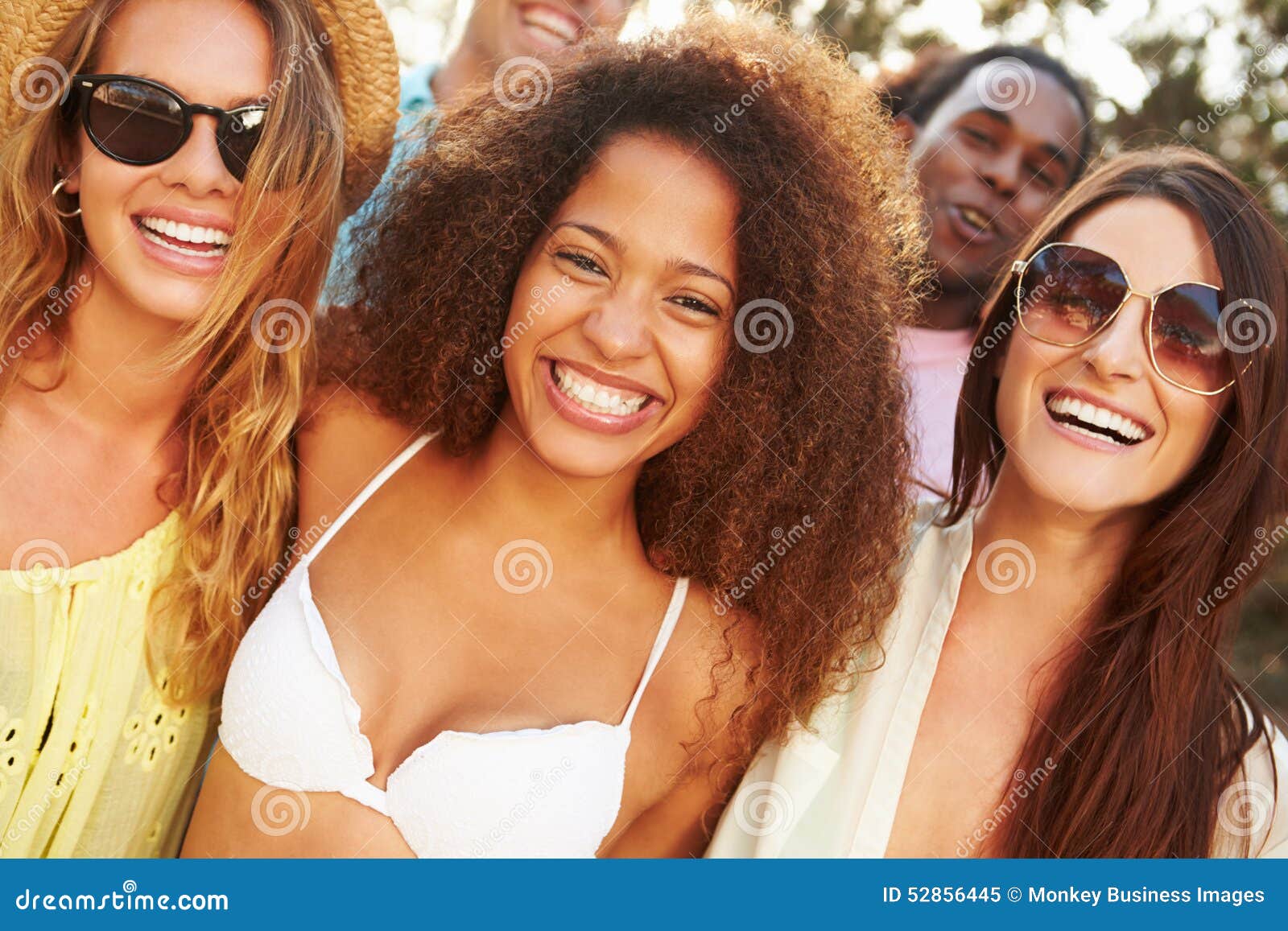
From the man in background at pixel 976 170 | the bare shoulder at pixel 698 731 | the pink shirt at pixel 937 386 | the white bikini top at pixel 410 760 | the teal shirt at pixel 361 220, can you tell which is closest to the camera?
the white bikini top at pixel 410 760

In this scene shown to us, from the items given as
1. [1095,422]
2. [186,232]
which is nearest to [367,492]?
[186,232]

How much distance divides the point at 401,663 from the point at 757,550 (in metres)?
0.92

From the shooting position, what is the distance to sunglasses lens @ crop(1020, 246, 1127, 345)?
2.82 meters

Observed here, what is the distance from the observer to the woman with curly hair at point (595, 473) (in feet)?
8.70

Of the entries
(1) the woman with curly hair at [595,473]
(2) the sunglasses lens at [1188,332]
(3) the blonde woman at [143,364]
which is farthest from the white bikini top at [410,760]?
(2) the sunglasses lens at [1188,332]

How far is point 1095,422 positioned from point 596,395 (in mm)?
1179

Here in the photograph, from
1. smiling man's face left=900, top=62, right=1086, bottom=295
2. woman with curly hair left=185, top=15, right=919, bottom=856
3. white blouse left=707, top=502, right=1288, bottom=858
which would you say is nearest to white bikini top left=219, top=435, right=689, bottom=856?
woman with curly hair left=185, top=15, right=919, bottom=856

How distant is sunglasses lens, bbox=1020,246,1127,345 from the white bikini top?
4.79ft

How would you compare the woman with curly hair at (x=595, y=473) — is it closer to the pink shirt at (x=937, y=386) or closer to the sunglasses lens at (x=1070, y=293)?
the sunglasses lens at (x=1070, y=293)

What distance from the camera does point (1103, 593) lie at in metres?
3.03

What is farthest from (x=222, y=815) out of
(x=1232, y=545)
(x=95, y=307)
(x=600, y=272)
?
(x=1232, y=545)

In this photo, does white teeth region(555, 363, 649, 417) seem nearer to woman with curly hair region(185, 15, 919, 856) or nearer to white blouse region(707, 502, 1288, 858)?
woman with curly hair region(185, 15, 919, 856)

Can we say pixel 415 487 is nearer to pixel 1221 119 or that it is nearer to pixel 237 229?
pixel 237 229

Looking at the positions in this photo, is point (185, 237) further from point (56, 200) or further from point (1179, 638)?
point (1179, 638)
